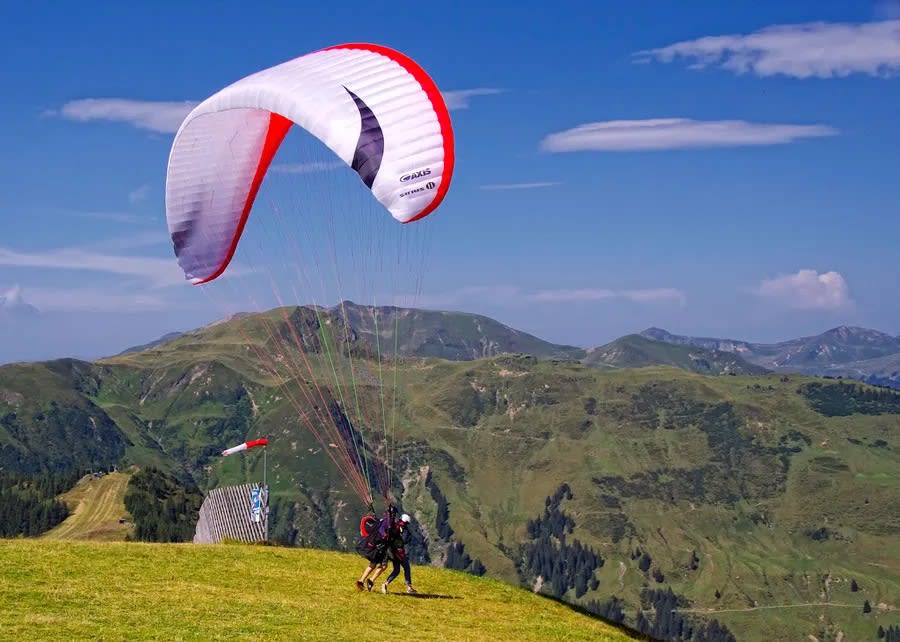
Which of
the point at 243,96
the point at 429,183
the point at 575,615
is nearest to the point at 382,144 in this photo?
the point at 429,183

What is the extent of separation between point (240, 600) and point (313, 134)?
13.1 meters

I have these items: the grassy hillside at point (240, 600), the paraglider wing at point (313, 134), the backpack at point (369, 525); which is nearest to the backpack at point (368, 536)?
the backpack at point (369, 525)

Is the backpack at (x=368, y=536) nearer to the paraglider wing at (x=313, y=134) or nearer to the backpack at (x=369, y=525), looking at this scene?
the backpack at (x=369, y=525)

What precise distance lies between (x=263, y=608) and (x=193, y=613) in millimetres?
2126

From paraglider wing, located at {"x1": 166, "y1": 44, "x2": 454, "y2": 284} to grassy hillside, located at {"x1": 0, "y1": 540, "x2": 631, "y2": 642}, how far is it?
32.6 feet

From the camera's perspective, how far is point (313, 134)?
2766 centimetres

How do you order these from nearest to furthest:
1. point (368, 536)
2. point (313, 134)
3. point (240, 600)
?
point (240, 600) < point (313, 134) < point (368, 536)

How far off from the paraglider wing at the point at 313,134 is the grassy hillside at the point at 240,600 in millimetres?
9935

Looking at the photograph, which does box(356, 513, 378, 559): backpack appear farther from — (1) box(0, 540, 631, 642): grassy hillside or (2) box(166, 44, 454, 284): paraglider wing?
(2) box(166, 44, 454, 284): paraglider wing

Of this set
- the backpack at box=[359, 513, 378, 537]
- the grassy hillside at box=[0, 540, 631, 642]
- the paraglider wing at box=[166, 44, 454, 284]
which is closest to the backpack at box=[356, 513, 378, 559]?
the backpack at box=[359, 513, 378, 537]

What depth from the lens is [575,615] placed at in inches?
1273

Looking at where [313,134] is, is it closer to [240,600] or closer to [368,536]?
[368,536]

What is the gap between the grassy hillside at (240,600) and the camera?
22344mm

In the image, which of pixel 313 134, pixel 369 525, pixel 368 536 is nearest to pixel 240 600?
pixel 368 536
